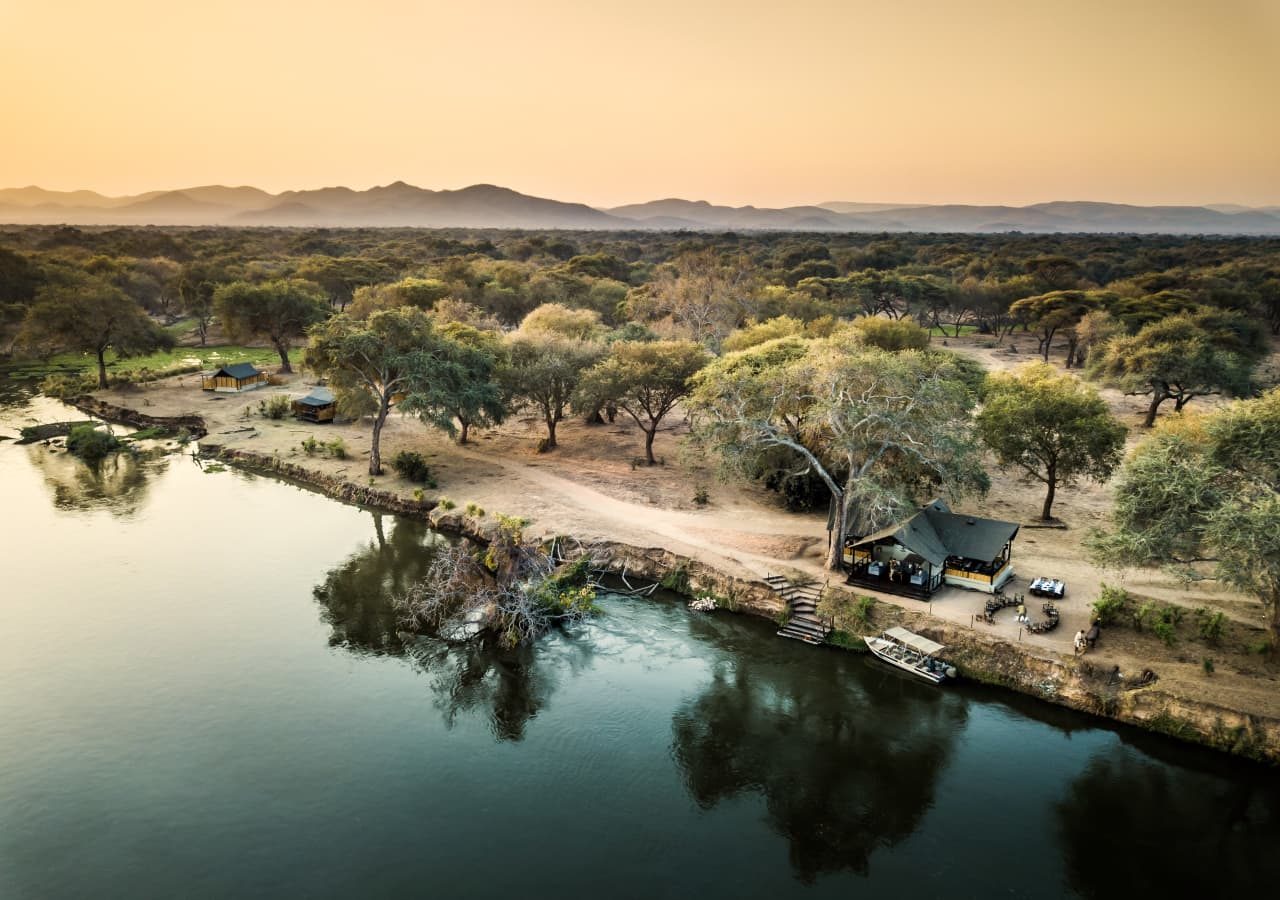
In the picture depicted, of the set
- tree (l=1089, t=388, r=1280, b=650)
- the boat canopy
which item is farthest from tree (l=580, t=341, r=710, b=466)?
tree (l=1089, t=388, r=1280, b=650)

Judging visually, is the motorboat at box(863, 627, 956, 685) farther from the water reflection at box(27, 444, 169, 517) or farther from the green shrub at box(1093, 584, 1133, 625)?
the water reflection at box(27, 444, 169, 517)

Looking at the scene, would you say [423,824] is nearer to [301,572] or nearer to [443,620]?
[443,620]

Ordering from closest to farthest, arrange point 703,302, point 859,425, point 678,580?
point 859,425
point 678,580
point 703,302

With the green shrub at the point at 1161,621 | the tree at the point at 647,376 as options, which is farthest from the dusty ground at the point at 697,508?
the tree at the point at 647,376

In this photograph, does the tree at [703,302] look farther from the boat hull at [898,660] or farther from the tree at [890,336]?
the boat hull at [898,660]

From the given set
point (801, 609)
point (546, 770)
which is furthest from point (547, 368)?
point (546, 770)

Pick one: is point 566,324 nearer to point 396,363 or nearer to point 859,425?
point 396,363

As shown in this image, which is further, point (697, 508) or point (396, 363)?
point (396, 363)
